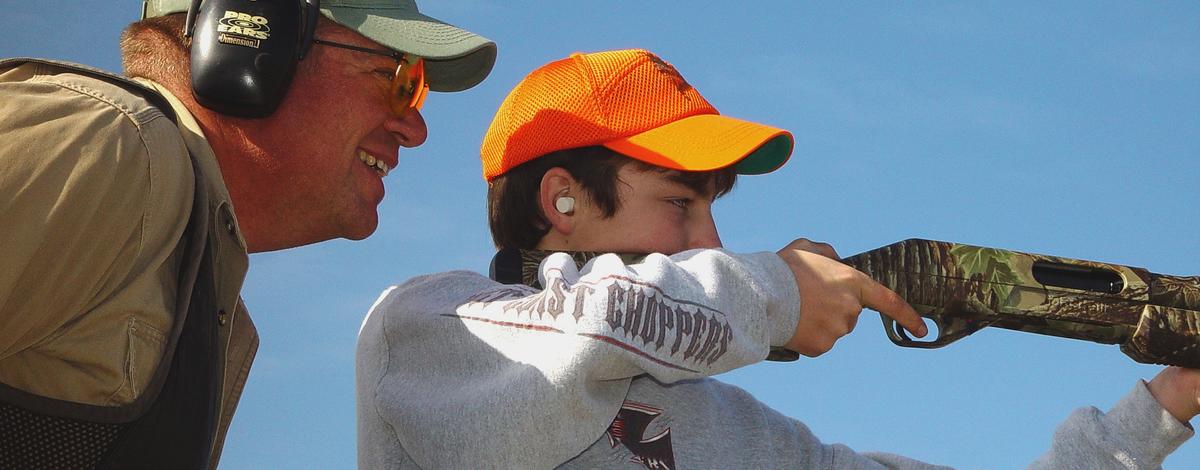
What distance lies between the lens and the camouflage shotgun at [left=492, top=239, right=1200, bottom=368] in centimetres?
430

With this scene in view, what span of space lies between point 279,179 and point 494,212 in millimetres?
839

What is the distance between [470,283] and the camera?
3.79 metres

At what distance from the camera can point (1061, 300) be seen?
175 inches

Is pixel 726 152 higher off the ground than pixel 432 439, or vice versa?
pixel 726 152

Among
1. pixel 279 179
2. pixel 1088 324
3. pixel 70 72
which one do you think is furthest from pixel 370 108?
pixel 1088 324

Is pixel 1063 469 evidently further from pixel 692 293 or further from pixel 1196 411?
pixel 692 293

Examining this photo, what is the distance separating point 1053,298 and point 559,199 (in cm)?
174

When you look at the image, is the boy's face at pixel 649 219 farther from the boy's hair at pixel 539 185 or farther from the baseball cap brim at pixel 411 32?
the baseball cap brim at pixel 411 32

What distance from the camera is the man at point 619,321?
328 cm

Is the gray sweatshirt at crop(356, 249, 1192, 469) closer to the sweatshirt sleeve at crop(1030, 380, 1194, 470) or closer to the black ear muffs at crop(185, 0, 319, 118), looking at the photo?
the black ear muffs at crop(185, 0, 319, 118)

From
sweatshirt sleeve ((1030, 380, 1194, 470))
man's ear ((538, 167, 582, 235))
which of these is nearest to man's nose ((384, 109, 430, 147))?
man's ear ((538, 167, 582, 235))

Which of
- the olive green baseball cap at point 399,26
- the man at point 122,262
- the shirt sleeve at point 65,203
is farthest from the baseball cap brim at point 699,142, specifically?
the shirt sleeve at point 65,203

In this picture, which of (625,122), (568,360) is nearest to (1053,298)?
(625,122)

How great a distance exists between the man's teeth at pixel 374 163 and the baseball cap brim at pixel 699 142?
0.87 meters
